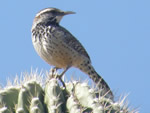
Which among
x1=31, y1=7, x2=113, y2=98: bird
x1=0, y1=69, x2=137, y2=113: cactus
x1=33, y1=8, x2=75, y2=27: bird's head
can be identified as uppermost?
x1=33, y1=8, x2=75, y2=27: bird's head

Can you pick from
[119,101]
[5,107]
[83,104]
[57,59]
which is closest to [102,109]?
[83,104]

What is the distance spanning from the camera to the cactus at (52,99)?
7.73 ft

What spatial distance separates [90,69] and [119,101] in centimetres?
206

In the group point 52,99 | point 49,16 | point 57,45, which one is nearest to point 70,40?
point 57,45

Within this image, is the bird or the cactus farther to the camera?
the bird

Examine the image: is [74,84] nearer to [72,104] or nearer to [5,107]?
[72,104]

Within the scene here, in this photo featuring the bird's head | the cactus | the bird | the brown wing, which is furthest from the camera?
the bird's head

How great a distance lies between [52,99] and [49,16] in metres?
2.31

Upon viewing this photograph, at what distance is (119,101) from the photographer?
273cm

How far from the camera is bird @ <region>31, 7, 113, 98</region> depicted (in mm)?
4180

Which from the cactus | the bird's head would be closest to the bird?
the bird's head

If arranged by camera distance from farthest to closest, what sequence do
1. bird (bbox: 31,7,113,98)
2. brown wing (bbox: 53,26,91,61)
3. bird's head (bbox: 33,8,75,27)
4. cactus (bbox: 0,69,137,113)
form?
bird's head (bbox: 33,8,75,27)
brown wing (bbox: 53,26,91,61)
bird (bbox: 31,7,113,98)
cactus (bbox: 0,69,137,113)

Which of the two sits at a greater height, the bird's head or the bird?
the bird's head

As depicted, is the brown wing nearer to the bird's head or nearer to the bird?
the bird
